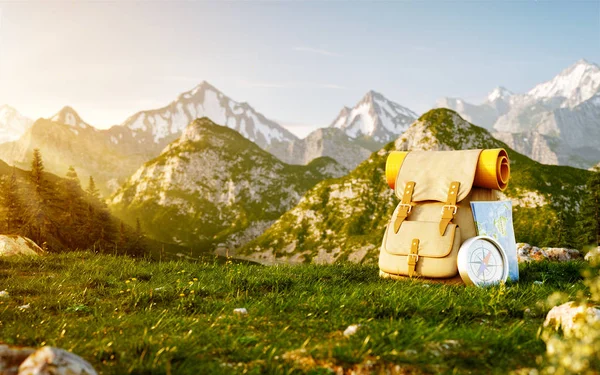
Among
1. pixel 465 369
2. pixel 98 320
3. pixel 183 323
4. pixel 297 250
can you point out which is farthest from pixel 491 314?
pixel 297 250

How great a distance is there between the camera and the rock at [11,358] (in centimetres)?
351

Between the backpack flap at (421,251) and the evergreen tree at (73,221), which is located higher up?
the backpack flap at (421,251)

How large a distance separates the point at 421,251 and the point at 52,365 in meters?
7.64

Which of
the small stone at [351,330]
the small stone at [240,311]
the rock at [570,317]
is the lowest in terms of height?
the small stone at [240,311]

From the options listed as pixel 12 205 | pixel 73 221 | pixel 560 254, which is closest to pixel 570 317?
pixel 560 254

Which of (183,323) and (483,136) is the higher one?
(483,136)

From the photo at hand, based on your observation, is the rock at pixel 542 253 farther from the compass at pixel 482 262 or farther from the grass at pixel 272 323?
the compass at pixel 482 262

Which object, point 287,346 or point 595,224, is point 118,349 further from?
point 595,224

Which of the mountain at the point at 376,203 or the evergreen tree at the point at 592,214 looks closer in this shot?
the evergreen tree at the point at 592,214

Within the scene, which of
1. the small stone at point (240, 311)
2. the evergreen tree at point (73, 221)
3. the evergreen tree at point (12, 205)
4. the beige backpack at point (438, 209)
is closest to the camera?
the small stone at point (240, 311)

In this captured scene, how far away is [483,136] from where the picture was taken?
171250 millimetres


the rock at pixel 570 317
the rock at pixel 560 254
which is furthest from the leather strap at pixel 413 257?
the rock at pixel 560 254

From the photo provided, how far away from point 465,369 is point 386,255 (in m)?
5.88

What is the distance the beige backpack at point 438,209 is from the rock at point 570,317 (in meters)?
3.54
